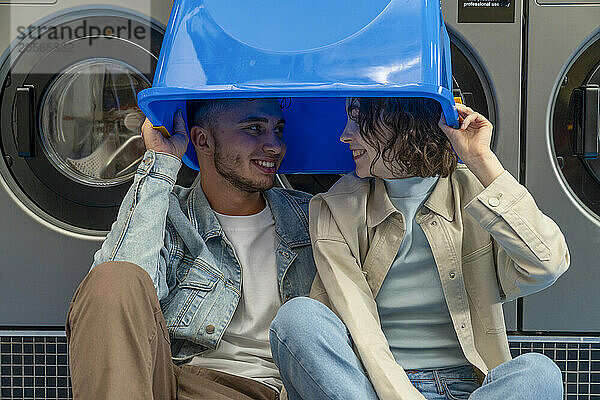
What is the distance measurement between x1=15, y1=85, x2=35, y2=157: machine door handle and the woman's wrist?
3.26ft

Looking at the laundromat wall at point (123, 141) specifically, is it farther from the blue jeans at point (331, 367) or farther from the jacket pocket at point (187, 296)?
the blue jeans at point (331, 367)

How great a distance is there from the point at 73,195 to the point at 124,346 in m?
0.68

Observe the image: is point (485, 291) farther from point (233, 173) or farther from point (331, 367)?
point (233, 173)

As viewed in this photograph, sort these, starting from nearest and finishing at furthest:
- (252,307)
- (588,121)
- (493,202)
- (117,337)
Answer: (117,337)
(493,202)
(252,307)
(588,121)

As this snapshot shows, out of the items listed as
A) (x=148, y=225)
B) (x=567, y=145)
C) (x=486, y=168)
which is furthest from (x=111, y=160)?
(x=567, y=145)

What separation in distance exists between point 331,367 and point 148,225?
1.43 feet

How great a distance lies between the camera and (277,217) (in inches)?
60.7

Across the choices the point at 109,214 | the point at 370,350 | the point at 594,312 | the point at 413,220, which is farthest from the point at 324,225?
the point at 594,312

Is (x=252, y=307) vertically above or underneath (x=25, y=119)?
underneath

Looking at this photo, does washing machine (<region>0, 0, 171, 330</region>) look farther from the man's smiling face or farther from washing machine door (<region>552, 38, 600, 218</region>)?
washing machine door (<region>552, 38, 600, 218</region>)

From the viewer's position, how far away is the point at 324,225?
141cm

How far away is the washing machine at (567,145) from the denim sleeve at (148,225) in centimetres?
80

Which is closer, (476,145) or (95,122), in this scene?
(476,145)

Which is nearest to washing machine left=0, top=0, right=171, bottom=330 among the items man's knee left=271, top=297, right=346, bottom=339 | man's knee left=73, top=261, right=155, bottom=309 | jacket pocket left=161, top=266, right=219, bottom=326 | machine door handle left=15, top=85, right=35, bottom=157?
machine door handle left=15, top=85, right=35, bottom=157
